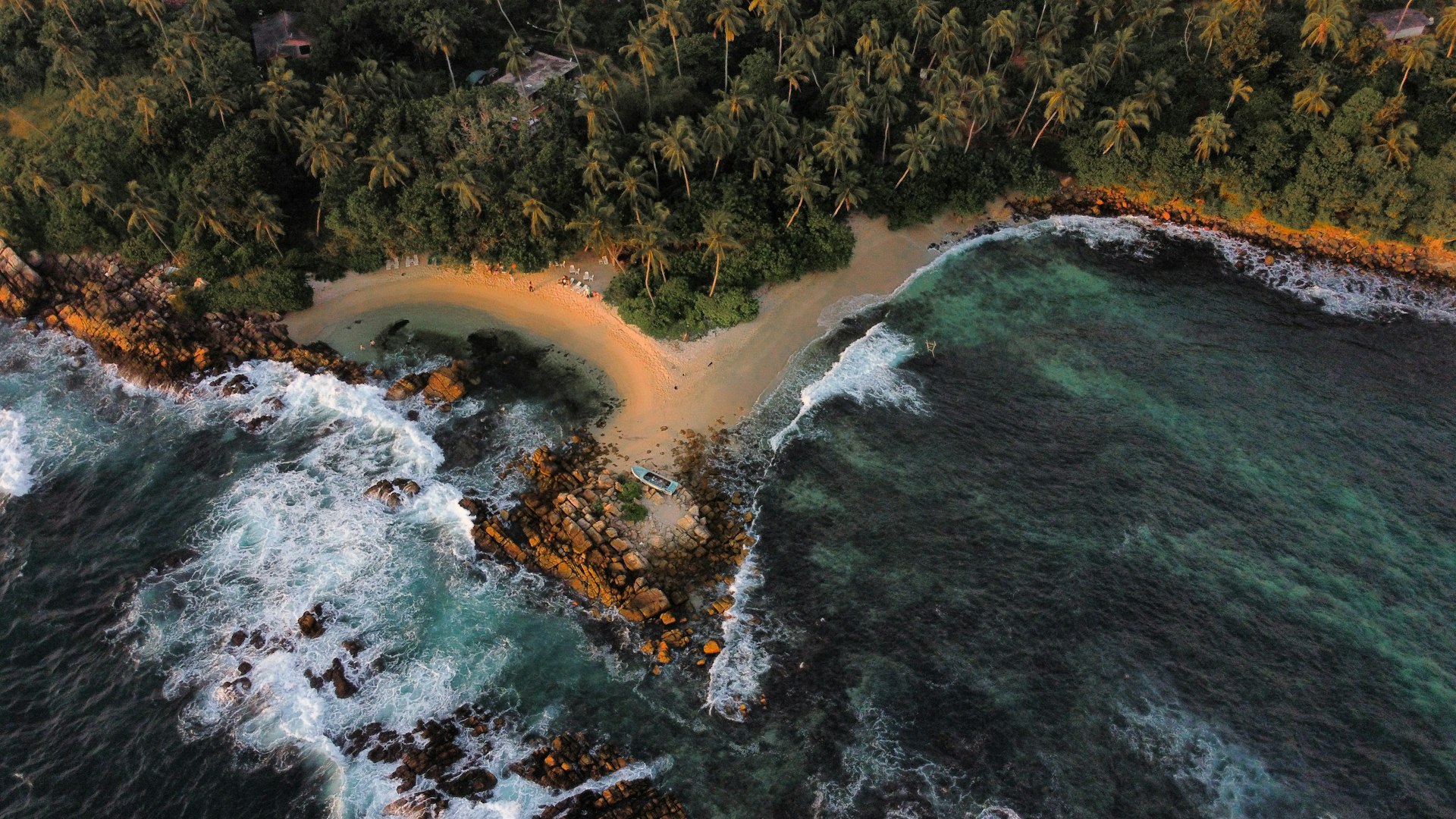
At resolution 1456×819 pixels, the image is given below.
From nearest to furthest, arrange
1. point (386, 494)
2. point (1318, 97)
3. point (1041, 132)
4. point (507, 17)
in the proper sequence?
1. point (386, 494)
2. point (1318, 97)
3. point (1041, 132)
4. point (507, 17)

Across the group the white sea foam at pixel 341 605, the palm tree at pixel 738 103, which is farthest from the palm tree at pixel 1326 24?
the white sea foam at pixel 341 605

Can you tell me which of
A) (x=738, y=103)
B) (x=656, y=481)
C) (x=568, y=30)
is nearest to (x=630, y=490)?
(x=656, y=481)

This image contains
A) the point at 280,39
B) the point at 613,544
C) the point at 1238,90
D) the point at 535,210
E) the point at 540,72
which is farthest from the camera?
the point at 280,39

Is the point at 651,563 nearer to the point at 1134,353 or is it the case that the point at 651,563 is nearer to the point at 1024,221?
the point at 1134,353

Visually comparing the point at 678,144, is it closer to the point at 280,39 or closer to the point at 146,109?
the point at 146,109

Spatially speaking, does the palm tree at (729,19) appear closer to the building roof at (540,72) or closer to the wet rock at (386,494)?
the building roof at (540,72)

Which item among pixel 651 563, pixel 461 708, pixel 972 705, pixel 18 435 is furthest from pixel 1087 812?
pixel 18 435
